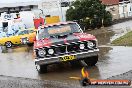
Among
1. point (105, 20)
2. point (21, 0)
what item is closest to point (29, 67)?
point (105, 20)

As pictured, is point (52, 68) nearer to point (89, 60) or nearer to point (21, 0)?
point (89, 60)

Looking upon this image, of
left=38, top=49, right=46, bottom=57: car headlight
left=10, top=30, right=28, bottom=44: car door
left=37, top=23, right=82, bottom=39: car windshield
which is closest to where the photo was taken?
left=38, top=49, right=46, bottom=57: car headlight

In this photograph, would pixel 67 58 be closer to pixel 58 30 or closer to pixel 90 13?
pixel 58 30

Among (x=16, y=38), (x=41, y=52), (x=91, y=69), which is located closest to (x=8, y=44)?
(x=16, y=38)

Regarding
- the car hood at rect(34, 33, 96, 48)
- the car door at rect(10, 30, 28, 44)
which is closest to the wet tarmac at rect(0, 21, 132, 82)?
the car hood at rect(34, 33, 96, 48)

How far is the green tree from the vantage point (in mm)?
35156

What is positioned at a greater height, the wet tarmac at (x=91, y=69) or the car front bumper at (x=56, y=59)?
the car front bumper at (x=56, y=59)

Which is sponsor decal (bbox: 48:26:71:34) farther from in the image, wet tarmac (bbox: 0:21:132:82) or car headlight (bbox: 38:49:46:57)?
car headlight (bbox: 38:49:46:57)

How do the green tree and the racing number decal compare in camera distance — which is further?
the green tree

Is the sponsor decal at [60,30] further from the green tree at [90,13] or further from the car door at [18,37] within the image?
the green tree at [90,13]

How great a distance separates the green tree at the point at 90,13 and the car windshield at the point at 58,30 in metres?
22.0

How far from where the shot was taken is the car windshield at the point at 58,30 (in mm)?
12445

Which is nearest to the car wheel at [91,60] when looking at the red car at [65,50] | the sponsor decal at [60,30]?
the red car at [65,50]

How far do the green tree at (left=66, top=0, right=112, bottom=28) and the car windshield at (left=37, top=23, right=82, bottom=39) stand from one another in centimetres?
2197
